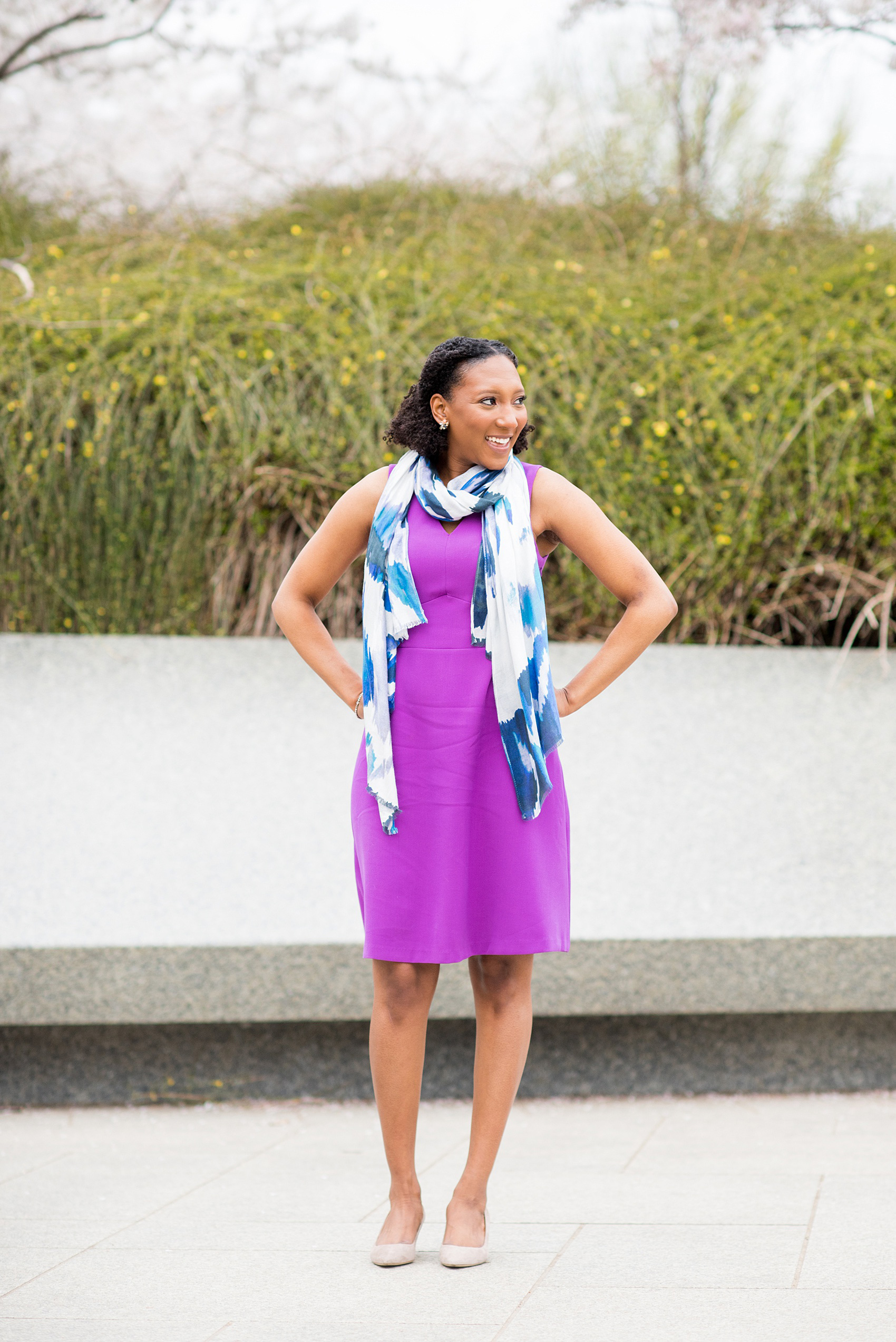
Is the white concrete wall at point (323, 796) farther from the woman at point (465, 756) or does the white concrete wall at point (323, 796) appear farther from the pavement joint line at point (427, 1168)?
the woman at point (465, 756)

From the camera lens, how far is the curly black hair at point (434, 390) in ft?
6.97

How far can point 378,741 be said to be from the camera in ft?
6.75

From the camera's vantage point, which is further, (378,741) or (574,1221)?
(574,1221)

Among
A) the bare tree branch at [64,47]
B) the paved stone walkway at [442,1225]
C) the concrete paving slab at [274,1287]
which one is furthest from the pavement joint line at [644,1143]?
the bare tree branch at [64,47]

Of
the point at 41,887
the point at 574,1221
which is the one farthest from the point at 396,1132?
the point at 41,887

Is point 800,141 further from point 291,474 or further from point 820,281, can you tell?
point 291,474

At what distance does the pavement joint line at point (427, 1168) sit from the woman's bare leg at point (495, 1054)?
0.13 m

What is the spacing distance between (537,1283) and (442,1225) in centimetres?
36

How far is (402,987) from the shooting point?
6.86 feet

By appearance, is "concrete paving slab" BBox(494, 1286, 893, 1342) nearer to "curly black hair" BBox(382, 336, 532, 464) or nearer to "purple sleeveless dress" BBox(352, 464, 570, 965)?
"purple sleeveless dress" BBox(352, 464, 570, 965)

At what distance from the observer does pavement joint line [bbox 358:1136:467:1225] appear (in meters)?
2.29

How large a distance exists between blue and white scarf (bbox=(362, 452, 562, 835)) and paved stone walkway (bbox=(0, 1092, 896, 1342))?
721 millimetres

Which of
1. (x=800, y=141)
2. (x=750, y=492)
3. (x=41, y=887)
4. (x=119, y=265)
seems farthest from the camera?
(x=800, y=141)

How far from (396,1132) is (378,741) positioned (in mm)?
661
